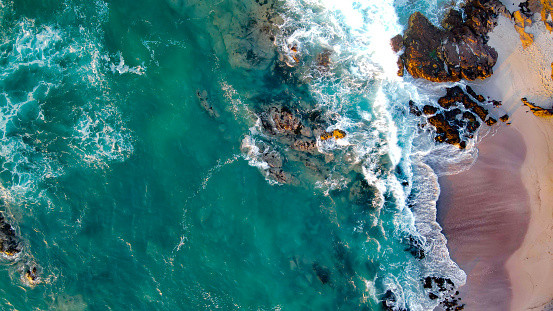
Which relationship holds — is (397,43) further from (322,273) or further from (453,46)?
(322,273)

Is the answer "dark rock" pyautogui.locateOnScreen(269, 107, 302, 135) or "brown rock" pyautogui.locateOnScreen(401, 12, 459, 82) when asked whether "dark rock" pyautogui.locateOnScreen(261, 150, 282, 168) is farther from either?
"brown rock" pyautogui.locateOnScreen(401, 12, 459, 82)

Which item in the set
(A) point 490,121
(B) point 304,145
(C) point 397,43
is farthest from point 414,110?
(B) point 304,145

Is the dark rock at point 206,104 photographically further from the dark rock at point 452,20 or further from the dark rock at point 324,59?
the dark rock at point 452,20

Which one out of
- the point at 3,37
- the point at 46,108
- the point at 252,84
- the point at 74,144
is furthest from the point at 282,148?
the point at 3,37

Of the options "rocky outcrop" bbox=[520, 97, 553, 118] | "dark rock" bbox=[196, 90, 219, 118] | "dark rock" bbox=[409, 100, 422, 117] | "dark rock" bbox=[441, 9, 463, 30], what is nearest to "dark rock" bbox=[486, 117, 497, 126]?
"rocky outcrop" bbox=[520, 97, 553, 118]

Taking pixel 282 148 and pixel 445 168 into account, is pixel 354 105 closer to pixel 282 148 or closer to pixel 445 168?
pixel 282 148

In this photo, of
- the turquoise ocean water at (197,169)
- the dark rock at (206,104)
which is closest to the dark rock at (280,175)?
the turquoise ocean water at (197,169)
